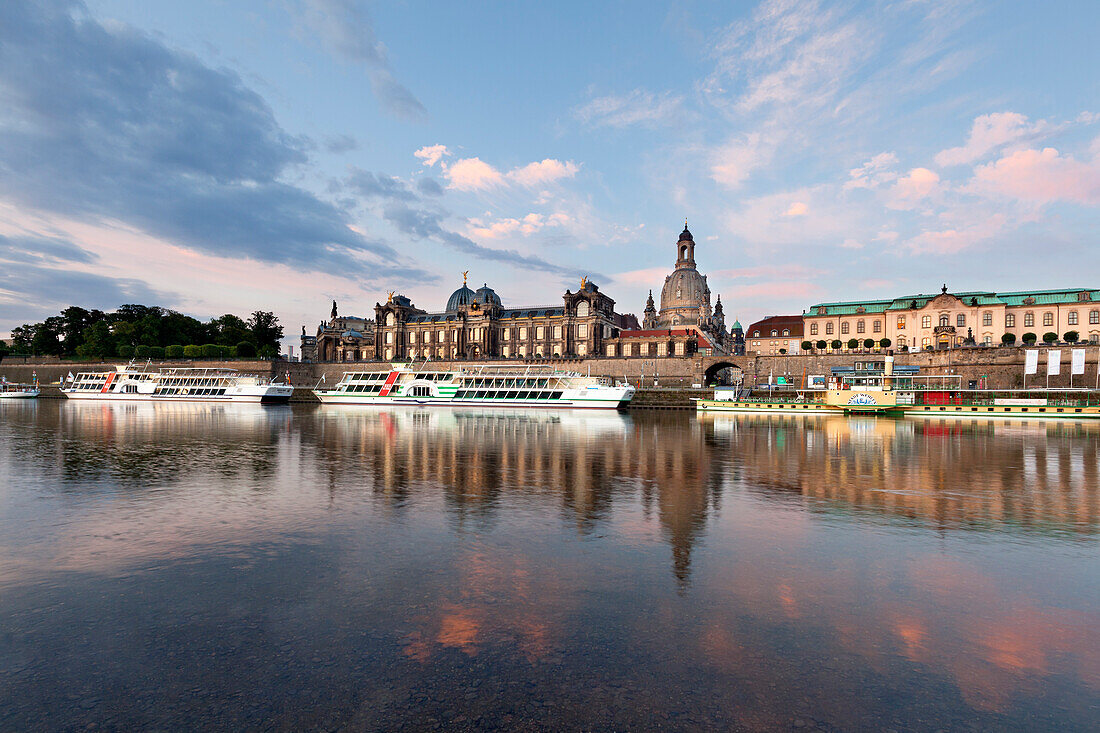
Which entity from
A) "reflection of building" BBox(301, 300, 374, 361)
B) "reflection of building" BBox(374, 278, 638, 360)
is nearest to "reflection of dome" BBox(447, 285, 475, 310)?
"reflection of building" BBox(374, 278, 638, 360)

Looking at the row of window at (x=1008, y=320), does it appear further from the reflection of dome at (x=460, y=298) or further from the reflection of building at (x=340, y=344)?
the reflection of building at (x=340, y=344)

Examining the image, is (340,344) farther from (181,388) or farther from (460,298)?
(181,388)

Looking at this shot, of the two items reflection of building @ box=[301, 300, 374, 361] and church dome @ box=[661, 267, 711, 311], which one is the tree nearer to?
reflection of building @ box=[301, 300, 374, 361]

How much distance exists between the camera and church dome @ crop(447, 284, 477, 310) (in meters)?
129

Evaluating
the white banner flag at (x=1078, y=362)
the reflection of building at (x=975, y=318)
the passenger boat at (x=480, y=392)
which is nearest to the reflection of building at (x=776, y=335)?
the reflection of building at (x=975, y=318)

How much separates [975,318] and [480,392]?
7962cm

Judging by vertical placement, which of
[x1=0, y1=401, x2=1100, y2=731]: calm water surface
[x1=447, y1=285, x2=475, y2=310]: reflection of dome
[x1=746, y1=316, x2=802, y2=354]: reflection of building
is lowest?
[x1=0, y1=401, x2=1100, y2=731]: calm water surface

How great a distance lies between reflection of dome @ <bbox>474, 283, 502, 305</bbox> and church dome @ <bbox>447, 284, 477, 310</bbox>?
4.69 ft

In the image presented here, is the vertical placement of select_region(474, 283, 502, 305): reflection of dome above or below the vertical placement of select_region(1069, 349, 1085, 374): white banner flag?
above

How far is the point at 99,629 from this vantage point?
638 centimetres

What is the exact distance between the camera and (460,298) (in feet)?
424

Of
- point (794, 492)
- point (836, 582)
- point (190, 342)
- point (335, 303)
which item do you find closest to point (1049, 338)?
point (794, 492)

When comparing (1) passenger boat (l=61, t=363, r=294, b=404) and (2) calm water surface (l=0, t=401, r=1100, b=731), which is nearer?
(2) calm water surface (l=0, t=401, r=1100, b=731)

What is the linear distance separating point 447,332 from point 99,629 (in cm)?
12058
